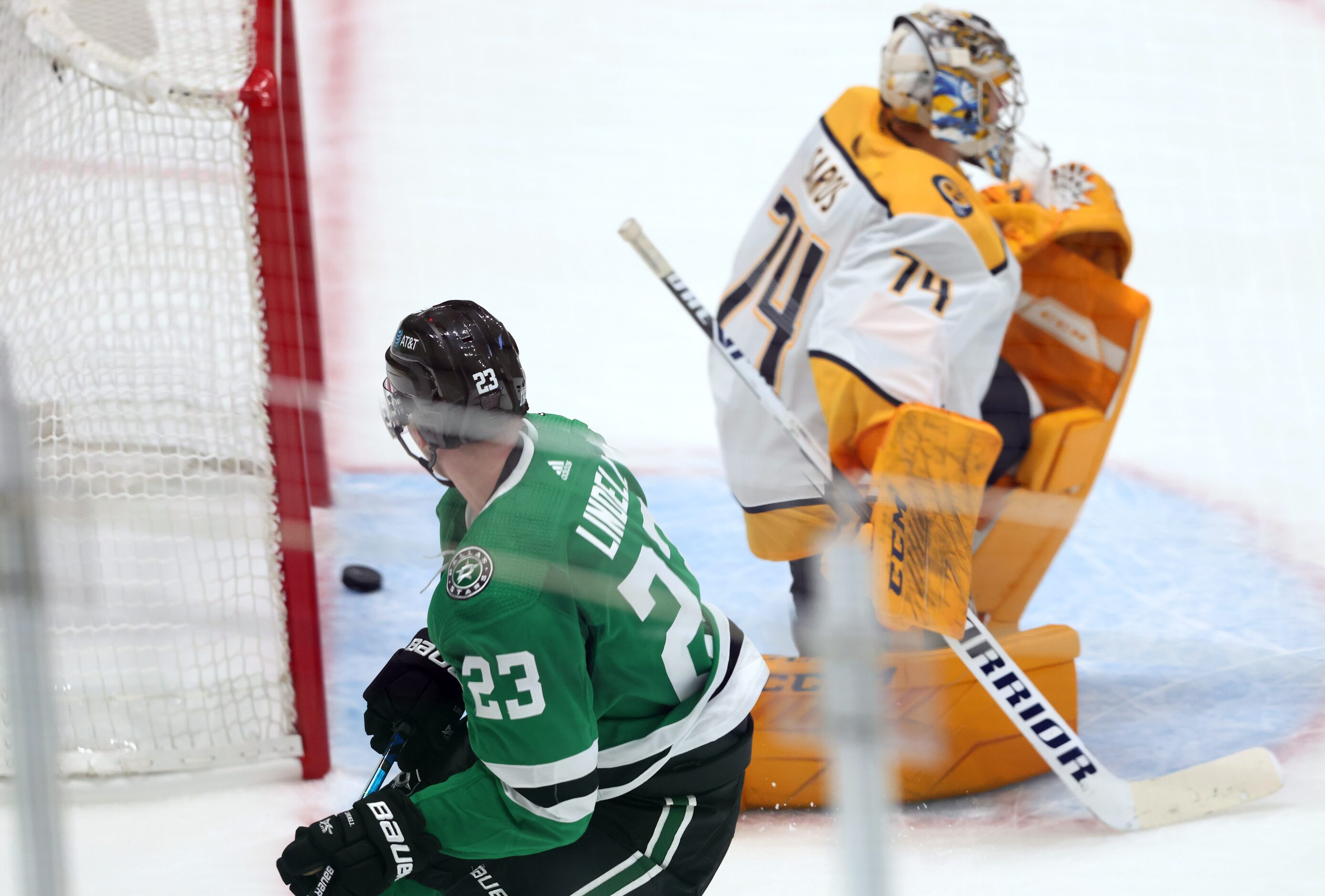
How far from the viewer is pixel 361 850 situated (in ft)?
3.73

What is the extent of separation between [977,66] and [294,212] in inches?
49.9

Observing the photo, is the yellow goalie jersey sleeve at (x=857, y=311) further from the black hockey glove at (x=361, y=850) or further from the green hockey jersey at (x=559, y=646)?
the black hockey glove at (x=361, y=850)

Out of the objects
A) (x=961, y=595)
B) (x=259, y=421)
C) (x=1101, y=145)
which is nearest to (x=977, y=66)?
(x=961, y=595)

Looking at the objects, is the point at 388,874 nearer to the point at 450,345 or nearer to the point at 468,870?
the point at 468,870

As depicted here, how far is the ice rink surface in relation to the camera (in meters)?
1.65

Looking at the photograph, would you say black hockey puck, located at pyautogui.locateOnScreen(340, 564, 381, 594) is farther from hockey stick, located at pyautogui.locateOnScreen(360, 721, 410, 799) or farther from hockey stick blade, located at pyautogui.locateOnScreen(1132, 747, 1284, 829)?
hockey stick blade, located at pyautogui.locateOnScreen(1132, 747, 1284, 829)

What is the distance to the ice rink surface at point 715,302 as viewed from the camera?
165 cm

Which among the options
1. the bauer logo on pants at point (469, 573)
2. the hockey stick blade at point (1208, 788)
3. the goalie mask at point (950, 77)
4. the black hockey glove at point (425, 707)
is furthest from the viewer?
the goalie mask at point (950, 77)

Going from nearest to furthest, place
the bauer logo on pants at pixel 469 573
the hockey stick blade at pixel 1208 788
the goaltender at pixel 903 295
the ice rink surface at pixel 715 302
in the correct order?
1. the bauer logo on pants at pixel 469 573
2. the ice rink surface at pixel 715 302
3. the hockey stick blade at pixel 1208 788
4. the goaltender at pixel 903 295

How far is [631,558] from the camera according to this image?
121cm

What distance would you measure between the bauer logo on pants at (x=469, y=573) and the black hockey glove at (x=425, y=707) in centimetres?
24

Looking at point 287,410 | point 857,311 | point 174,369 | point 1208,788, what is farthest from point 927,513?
point 174,369

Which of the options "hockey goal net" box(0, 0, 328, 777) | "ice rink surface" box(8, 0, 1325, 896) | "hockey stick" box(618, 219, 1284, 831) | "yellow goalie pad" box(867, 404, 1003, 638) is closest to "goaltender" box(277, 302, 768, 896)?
"ice rink surface" box(8, 0, 1325, 896)

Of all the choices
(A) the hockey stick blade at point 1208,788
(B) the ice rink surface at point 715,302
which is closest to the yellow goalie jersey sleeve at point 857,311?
(B) the ice rink surface at point 715,302
